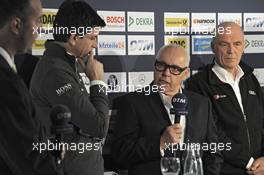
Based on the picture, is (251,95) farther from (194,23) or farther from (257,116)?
(194,23)

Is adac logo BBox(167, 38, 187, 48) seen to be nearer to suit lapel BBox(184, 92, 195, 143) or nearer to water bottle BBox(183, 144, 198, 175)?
suit lapel BBox(184, 92, 195, 143)

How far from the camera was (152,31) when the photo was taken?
3178mm

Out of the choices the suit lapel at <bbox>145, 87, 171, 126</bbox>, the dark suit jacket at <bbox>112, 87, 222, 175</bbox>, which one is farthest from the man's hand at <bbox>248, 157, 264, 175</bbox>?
the suit lapel at <bbox>145, 87, 171, 126</bbox>

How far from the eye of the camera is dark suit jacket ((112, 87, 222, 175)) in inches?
90.1

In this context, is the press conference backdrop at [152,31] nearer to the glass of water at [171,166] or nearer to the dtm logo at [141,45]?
the dtm logo at [141,45]

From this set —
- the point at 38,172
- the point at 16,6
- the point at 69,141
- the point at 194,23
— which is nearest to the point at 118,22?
the point at 194,23

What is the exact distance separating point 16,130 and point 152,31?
2.01 meters

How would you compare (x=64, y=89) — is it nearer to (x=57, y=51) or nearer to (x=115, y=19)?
(x=57, y=51)

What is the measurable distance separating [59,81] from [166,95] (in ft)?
2.22

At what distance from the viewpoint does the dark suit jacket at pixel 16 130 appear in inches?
50.1

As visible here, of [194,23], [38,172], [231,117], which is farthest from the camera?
[194,23]

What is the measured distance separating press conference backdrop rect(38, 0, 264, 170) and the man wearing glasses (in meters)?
0.66

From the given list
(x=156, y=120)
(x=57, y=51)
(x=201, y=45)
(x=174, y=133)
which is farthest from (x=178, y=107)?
(x=201, y=45)

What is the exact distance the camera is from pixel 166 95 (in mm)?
2416
